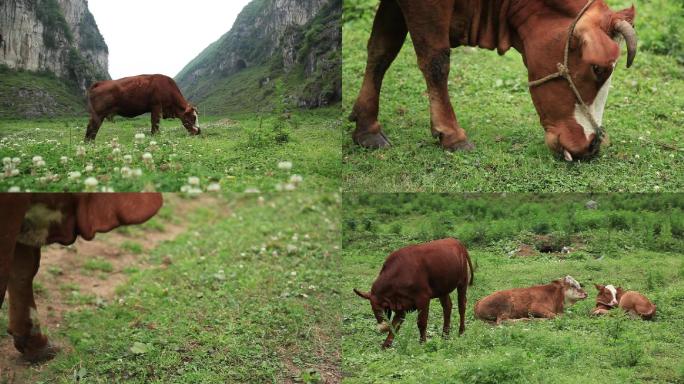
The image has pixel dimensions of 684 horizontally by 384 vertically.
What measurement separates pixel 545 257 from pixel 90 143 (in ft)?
14.6

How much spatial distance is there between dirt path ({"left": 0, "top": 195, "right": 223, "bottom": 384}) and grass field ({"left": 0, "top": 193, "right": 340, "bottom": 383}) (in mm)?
25

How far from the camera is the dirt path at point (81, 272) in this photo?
6297 millimetres

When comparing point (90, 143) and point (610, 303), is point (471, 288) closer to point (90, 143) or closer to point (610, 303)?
point (610, 303)

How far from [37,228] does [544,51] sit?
13.7ft

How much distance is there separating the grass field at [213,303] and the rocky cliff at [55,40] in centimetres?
243

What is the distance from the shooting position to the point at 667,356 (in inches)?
241

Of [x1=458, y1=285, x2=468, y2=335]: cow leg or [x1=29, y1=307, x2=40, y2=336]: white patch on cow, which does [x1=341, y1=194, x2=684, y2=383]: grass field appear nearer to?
[x1=458, y1=285, x2=468, y2=335]: cow leg

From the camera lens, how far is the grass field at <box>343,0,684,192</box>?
20.0 feet

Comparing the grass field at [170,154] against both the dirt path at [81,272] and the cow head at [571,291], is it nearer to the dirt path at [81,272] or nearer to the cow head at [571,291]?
the dirt path at [81,272]

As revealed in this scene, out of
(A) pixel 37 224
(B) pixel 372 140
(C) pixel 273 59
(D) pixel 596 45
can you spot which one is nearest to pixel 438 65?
(B) pixel 372 140

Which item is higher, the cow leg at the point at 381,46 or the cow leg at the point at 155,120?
the cow leg at the point at 381,46

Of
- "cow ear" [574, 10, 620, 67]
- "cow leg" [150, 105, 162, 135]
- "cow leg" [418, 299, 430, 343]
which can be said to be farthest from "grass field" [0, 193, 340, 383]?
"cow ear" [574, 10, 620, 67]

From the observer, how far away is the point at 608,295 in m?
6.99

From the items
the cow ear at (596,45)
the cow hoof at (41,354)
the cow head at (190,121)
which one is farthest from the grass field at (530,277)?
the cow hoof at (41,354)
